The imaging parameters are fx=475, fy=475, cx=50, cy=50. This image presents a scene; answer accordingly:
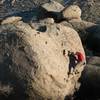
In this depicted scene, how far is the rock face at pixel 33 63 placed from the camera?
7.45m

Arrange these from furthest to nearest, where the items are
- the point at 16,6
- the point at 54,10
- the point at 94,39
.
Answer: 1. the point at 16,6
2. the point at 54,10
3. the point at 94,39

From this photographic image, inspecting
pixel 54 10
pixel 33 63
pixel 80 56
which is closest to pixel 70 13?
pixel 54 10

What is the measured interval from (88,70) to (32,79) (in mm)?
1314

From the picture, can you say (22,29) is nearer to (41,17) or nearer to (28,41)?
(28,41)

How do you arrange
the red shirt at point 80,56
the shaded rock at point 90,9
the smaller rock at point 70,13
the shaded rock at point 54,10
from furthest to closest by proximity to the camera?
1. the shaded rock at point 90,9
2. the shaded rock at point 54,10
3. the smaller rock at point 70,13
4. the red shirt at point 80,56

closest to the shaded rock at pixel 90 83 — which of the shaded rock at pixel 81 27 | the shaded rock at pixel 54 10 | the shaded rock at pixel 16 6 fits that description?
the shaded rock at pixel 81 27

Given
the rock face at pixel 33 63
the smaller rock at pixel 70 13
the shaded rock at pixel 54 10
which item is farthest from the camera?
the shaded rock at pixel 54 10

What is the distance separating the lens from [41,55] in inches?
295

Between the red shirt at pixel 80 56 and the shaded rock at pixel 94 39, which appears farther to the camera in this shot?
the shaded rock at pixel 94 39

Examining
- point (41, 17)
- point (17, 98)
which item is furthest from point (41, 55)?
point (41, 17)

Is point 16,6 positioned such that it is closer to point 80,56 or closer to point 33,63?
point 80,56

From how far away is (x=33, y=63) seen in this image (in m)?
7.43

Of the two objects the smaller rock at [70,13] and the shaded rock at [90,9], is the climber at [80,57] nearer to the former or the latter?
the smaller rock at [70,13]

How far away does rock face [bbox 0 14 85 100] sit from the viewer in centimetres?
745
